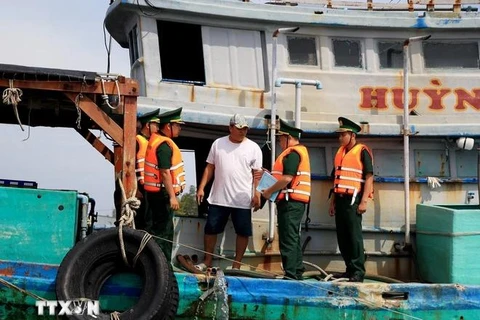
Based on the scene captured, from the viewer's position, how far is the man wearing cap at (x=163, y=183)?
6414mm

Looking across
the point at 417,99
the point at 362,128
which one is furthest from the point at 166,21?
the point at 417,99

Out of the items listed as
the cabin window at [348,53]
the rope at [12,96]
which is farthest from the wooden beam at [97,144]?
the cabin window at [348,53]

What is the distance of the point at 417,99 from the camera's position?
25.4ft

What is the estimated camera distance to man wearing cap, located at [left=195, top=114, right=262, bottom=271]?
6.74 meters

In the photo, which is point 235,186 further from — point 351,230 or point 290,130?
point 351,230

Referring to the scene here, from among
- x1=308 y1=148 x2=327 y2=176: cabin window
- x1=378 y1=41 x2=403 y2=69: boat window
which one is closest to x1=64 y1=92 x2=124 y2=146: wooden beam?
x1=308 y1=148 x2=327 y2=176: cabin window

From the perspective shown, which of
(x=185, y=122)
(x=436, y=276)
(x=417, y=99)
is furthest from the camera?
(x=417, y=99)

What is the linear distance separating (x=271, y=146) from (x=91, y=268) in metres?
2.55

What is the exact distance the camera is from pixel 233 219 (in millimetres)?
6840

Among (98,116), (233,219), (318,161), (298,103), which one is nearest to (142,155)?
(98,116)

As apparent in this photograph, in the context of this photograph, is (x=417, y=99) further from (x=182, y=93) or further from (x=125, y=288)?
(x=125, y=288)

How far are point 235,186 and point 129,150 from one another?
4.21ft

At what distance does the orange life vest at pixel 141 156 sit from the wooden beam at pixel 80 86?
857 millimetres

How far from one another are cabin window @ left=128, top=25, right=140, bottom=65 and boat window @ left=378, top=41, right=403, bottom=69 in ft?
9.61
